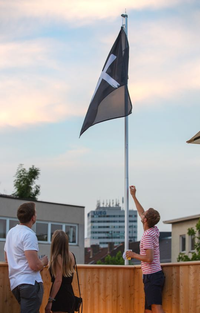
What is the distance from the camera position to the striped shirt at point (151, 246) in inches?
337

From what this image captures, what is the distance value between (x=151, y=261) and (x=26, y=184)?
136ft

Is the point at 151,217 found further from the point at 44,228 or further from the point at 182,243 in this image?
the point at 182,243

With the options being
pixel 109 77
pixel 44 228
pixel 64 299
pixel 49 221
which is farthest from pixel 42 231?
pixel 64 299

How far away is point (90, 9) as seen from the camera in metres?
13.6

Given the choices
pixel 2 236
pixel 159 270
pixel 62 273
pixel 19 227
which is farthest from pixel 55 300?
pixel 2 236

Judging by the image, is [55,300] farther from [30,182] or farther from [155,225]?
[30,182]

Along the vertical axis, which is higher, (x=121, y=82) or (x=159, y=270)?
(x=121, y=82)

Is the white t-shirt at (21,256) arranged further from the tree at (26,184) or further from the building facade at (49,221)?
the tree at (26,184)

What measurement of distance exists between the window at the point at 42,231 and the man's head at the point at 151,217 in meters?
27.3

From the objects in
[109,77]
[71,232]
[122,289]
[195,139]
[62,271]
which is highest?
[109,77]

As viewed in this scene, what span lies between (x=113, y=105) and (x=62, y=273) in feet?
12.7

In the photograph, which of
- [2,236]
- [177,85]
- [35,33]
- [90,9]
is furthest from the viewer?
[2,236]

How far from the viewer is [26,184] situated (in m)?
49.4

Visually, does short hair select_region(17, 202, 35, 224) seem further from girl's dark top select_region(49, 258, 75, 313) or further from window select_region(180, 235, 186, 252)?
window select_region(180, 235, 186, 252)
